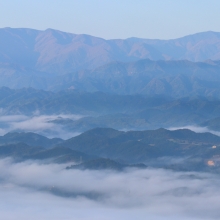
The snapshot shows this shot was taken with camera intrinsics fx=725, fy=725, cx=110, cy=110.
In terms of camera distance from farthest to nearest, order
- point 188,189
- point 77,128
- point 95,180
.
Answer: point 77,128 → point 95,180 → point 188,189

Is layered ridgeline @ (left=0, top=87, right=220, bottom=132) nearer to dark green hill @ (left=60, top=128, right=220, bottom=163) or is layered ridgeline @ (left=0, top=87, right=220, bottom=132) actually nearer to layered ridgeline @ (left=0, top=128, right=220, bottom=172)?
dark green hill @ (left=60, top=128, right=220, bottom=163)

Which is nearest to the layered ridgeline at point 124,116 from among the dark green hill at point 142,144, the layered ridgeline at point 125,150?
the dark green hill at point 142,144

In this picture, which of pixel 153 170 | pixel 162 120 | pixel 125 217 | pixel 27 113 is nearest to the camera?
pixel 125 217

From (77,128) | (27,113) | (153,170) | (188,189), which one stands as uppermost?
(27,113)

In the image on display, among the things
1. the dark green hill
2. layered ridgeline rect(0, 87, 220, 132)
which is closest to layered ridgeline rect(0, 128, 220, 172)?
the dark green hill

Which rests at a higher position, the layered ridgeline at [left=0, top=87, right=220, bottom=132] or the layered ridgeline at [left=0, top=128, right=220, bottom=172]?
the layered ridgeline at [left=0, top=87, right=220, bottom=132]

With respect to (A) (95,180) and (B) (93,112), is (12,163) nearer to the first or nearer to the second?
(A) (95,180)

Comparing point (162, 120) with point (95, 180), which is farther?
point (162, 120)

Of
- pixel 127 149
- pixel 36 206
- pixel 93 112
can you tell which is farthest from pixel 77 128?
pixel 36 206
